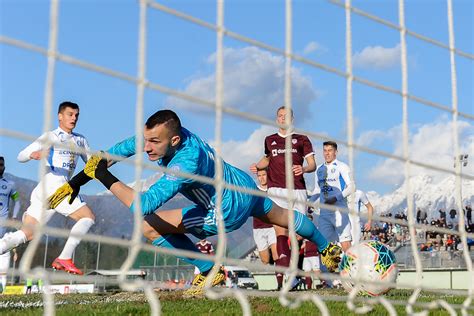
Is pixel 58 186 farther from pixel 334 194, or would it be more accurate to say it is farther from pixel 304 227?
pixel 334 194

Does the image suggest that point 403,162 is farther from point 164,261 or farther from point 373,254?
point 164,261

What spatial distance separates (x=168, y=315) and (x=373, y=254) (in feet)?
7.96

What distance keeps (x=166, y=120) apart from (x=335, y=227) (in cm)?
554

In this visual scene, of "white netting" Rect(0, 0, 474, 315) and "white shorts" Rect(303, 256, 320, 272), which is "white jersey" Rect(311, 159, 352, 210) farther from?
"white netting" Rect(0, 0, 474, 315)

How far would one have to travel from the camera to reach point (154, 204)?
5406 mm

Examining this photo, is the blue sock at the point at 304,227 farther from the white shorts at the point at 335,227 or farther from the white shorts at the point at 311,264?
the white shorts at the point at 335,227

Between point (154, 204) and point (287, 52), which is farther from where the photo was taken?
point (154, 204)

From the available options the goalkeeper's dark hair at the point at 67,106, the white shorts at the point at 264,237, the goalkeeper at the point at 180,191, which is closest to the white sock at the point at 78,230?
the goalkeeper's dark hair at the point at 67,106

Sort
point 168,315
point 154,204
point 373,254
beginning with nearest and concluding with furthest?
1. point 168,315
2. point 154,204
3. point 373,254

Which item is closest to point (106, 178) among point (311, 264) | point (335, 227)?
point (311, 264)

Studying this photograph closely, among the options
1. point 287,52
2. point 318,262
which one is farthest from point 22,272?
point 318,262

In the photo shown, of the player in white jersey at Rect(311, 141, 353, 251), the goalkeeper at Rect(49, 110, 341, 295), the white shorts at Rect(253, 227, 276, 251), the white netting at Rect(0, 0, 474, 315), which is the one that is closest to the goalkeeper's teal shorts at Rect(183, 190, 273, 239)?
the goalkeeper at Rect(49, 110, 341, 295)

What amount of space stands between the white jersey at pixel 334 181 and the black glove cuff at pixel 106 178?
5.31 m

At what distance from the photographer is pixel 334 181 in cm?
1054
